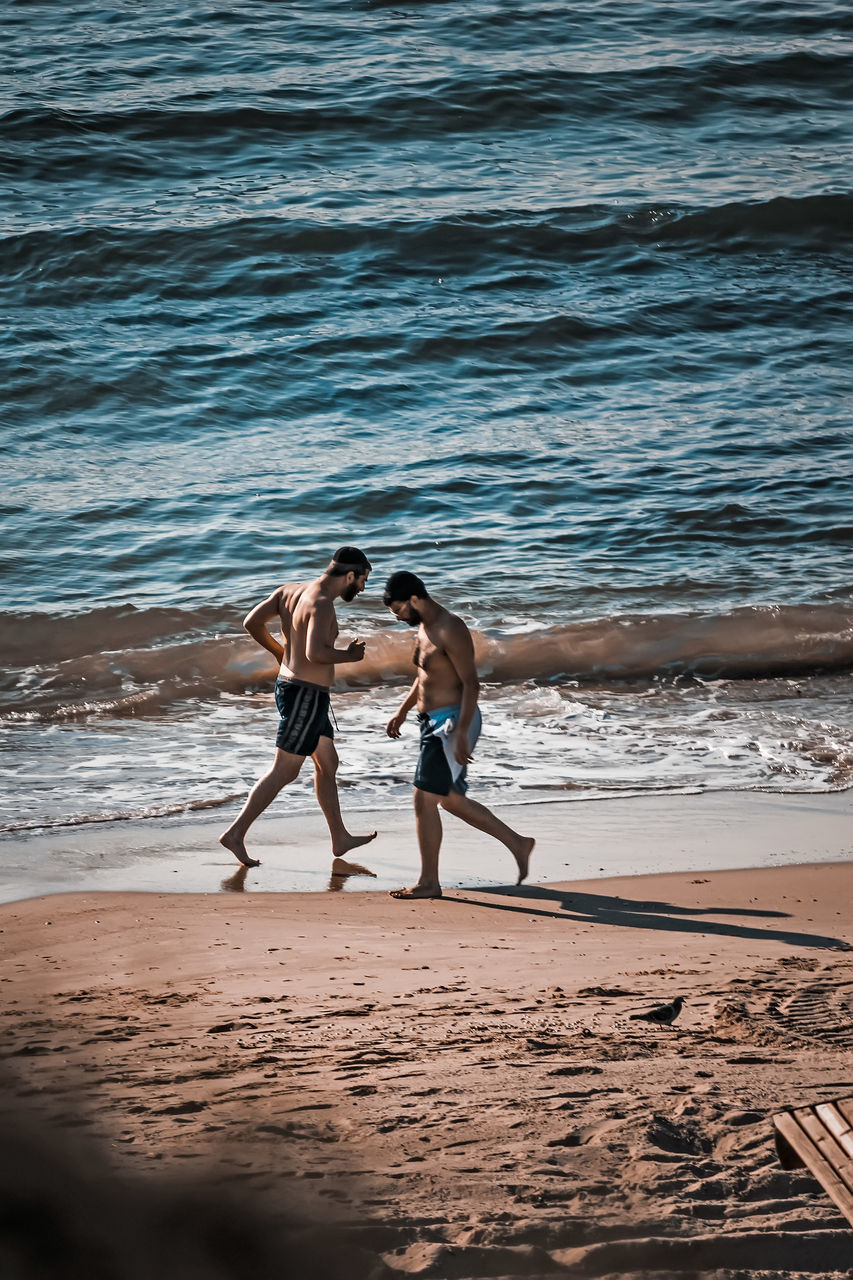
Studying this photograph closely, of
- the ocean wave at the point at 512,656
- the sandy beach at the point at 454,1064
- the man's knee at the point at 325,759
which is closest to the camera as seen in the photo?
the sandy beach at the point at 454,1064

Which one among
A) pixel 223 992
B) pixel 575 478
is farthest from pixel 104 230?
pixel 223 992

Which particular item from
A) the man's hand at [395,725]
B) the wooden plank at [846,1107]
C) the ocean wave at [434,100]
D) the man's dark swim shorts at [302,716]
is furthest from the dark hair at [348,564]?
the ocean wave at [434,100]

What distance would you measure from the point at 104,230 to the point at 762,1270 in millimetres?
20213

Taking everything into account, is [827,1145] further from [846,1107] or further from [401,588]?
[401,588]

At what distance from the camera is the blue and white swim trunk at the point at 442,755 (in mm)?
6324

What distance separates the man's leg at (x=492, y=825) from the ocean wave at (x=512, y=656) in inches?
171

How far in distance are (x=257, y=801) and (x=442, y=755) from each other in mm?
1092

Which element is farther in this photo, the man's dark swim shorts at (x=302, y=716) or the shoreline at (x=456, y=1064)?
the man's dark swim shorts at (x=302, y=716)

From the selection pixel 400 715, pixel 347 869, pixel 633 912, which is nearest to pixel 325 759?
pixel 400 715

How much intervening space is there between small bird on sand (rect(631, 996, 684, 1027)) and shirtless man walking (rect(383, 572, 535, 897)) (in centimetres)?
198

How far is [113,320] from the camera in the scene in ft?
62.8

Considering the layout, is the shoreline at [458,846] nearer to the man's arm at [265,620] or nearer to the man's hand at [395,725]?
the man's hand at [395,725]

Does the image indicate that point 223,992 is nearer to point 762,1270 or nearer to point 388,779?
point 762,1270

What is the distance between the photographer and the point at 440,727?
6.41 meters
